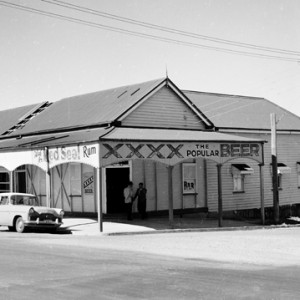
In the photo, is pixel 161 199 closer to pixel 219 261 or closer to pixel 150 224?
pixel 150 224

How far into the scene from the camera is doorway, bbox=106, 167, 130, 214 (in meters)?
26.6

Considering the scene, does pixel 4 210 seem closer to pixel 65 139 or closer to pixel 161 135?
pixel 65 139

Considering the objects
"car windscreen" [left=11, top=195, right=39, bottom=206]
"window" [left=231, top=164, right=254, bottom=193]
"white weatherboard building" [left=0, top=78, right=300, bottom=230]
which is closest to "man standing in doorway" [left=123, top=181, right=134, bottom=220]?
"white weatherboard building" [left=0, top=78, right=300, bottom=230]

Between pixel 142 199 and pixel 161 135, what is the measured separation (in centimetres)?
311

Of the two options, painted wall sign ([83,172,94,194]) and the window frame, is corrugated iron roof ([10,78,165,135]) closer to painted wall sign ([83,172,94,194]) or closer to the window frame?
painted wall sign ([83,172,94,194])

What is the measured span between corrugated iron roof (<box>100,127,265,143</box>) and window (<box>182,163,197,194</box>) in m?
2.03

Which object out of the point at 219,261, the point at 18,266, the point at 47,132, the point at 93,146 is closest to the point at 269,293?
the point at 219,261

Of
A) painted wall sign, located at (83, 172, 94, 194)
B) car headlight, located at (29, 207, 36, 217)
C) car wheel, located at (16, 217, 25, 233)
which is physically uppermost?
painted wall sign, located at (83, 172, 94, 194)

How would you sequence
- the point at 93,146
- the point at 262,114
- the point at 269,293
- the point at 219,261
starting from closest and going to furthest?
the point at 269,293, the point at 219,261, the point at 93,146, the point at 262,114

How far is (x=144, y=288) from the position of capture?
9102 millimetres

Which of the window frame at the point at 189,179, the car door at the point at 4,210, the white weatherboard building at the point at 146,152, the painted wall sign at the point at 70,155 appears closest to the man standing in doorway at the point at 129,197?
the white weatherboard building at the point at 146,152

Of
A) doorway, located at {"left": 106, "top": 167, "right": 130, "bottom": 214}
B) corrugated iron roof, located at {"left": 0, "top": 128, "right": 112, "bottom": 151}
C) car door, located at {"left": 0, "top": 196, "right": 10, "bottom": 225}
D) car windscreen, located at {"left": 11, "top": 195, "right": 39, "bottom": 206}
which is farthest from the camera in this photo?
doorway, located at {"left": 106, "top": 167, "right": 130, "bottom": 214}

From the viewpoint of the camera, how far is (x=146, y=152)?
22.1 metres

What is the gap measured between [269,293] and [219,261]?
4357mm
